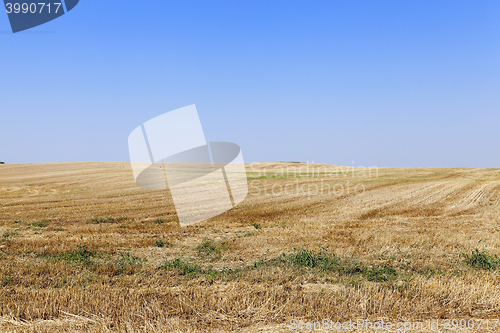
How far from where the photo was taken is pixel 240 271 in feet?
25.9

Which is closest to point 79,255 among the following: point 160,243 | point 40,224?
point 160,243

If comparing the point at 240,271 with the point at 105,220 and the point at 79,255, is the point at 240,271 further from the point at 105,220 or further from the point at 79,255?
the point at 105,220

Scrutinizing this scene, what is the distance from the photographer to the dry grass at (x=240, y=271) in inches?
219

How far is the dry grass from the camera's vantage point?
18.3 feet

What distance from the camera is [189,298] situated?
611cm

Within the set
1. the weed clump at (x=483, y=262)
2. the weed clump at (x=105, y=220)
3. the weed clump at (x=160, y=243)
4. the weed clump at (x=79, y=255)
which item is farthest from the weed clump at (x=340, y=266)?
the weed clump at (x=105, y=220)

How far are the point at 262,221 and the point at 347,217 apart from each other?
14.5 ft

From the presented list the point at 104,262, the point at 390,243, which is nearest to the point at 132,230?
the point at 104,262

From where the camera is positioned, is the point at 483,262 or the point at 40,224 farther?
the point at 40,224

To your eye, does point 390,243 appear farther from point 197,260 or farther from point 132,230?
point 132,230
